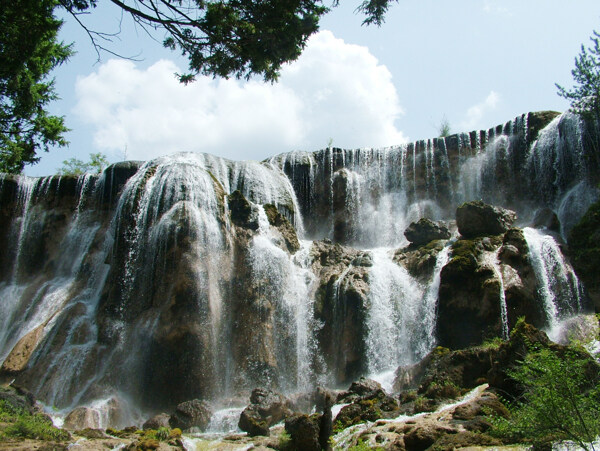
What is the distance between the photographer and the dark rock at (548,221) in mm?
18939

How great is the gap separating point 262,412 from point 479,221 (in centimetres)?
1132

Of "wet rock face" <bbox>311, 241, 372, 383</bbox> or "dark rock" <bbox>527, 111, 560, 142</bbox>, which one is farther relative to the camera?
"dark rock" <bbox>527, 111, 560, 142</bbox>

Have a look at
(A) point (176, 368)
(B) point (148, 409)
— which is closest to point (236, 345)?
(A) point (176, 368)

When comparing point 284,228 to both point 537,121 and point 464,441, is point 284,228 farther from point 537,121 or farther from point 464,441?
point 464,441

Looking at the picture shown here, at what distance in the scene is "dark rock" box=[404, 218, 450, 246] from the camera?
20.6 meters

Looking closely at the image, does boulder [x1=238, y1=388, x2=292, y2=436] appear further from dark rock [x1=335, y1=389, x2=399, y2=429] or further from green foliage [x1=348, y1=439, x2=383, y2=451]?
green foliage [x1=348, y1=439, x2=383, y2=451]

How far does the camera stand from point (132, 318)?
696 inches

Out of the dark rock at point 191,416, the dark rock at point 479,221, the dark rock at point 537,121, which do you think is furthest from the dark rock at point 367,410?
the dark rock at point 537,121

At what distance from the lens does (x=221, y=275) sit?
1811 centimetres

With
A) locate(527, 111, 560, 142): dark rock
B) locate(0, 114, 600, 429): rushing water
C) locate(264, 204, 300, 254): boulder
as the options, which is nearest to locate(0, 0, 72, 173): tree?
locate(0, 114, 600, 429): rushing water

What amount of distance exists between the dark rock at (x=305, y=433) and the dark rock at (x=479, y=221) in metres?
11.8

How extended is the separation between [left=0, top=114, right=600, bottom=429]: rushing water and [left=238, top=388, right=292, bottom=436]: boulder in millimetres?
1081

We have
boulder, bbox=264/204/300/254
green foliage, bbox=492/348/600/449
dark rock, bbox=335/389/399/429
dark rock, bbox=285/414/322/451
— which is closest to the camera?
green foliage, bbox=492/348/600/449

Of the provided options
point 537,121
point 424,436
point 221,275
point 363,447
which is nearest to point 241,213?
point 221,275
